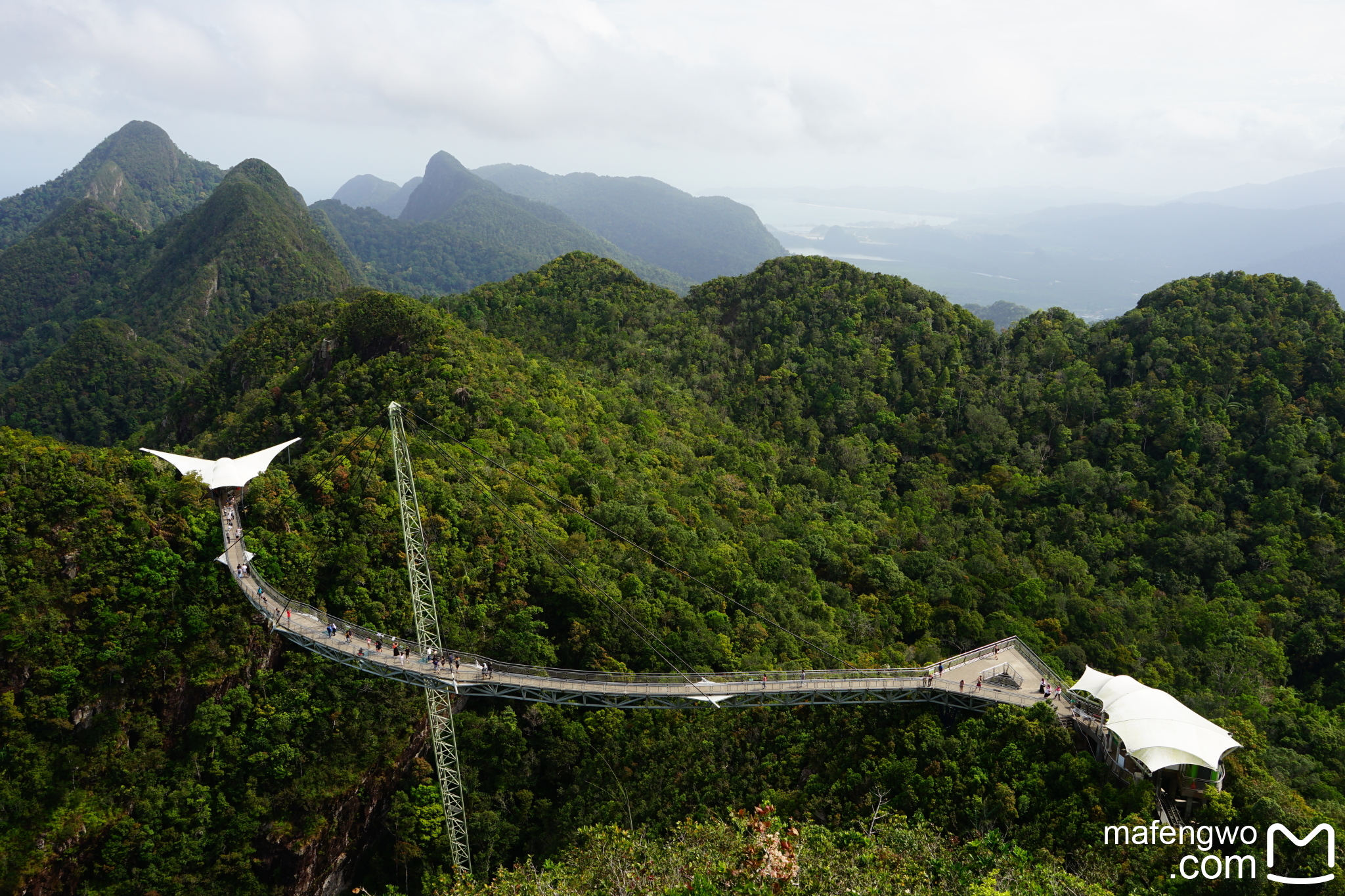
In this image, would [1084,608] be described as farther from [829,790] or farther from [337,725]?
[337,725]

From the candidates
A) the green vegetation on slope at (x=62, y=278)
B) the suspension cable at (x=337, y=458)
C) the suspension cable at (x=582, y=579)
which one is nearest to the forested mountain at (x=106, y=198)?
the green vegetation on slope at (x=62, y=278)

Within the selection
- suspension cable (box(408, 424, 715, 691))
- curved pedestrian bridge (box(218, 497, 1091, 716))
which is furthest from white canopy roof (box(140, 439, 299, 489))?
suspension cable (box(408, 424, 715, 691))

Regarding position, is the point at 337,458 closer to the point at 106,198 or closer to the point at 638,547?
the point at 638,547

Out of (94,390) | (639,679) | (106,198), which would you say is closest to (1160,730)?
(639,679)

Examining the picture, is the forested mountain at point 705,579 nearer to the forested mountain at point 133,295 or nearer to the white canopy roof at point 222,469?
the white canopy roof at point 222,469

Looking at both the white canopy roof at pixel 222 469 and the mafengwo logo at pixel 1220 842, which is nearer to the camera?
the mafengwo logo at pixel 1220 842

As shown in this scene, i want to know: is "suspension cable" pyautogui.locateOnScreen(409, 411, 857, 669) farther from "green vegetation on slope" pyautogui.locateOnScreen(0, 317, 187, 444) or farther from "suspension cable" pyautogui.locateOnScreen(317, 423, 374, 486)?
"green vegetation on slope" pyautogui.locateOnScreen(0, 317, 187, 444)

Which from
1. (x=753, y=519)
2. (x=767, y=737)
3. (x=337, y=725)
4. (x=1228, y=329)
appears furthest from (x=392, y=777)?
(x=1228, y=329)

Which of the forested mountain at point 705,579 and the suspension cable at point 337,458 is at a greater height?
the suspension cable at point 337,458
